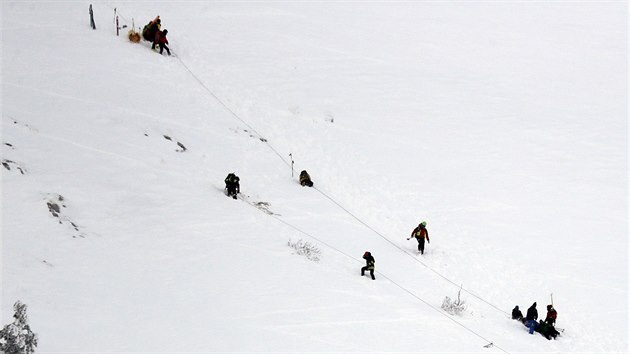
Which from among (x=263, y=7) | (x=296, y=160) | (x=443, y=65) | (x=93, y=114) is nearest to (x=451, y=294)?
(x=296, y=160)

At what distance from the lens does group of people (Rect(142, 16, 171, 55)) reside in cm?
2517

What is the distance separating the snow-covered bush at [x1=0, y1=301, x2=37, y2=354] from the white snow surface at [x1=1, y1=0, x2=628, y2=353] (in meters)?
0.48

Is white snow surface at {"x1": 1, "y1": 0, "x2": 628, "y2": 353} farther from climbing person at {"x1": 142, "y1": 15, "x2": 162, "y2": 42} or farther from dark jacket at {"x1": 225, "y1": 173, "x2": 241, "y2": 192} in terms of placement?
climbing person at {"x1": 142, "y1": 15, "x2": 162, "y2": 42}

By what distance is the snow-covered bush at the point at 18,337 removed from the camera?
8102mm

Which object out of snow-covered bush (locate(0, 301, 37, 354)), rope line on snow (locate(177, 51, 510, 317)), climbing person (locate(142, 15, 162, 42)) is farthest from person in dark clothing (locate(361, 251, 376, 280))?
climbing person (locate(142, 15, 162, 42))

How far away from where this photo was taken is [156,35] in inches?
992

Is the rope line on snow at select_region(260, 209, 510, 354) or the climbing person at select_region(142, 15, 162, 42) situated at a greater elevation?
the climbing person at select_region(142, 15, 162, 42)

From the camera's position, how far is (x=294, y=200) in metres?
19.1

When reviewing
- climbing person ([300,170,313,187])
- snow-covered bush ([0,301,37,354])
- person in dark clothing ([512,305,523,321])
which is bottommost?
snow-covered bush ([0,301,37,354])

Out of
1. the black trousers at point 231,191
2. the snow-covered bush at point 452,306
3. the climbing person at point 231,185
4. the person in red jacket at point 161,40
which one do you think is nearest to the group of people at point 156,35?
the person in red jacket at point 161,40

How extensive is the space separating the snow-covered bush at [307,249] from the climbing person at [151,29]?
525 inches

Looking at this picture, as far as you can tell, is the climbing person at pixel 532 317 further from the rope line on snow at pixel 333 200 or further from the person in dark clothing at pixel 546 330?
the rope line on snow at pixel 333 200

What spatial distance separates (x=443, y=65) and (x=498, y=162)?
23.2 ft

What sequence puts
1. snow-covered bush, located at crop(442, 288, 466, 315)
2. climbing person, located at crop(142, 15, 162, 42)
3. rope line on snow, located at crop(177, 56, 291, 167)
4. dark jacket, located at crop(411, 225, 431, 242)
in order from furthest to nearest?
climbing person, located at crop(142, 15, 162, 42), rope line on snow, located at crop(177, 56, 291, 167), dark jacket, located at crop(411, 225, 431, 242), snow-covered bush, located at crop(442, 288, 466, 315)
